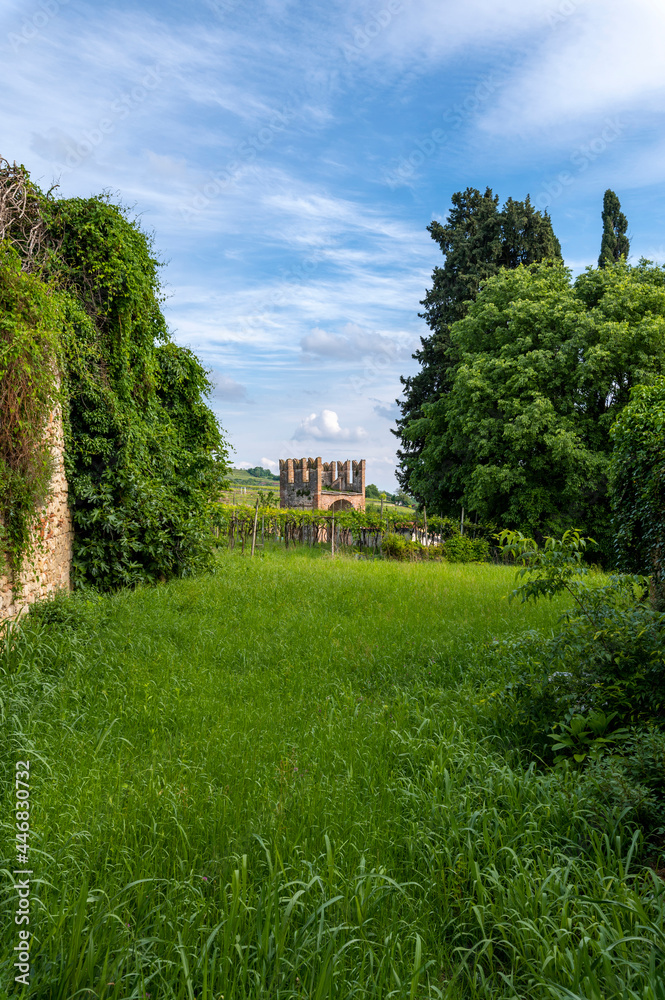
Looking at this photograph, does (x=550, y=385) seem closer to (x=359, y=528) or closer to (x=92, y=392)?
(x=359, y=528)

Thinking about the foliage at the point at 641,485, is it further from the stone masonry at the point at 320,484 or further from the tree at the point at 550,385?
the stone masonry at the point at 320,484

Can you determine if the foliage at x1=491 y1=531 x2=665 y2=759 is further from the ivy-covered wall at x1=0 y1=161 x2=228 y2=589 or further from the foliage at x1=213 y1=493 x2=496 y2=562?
the foliage at x1=213 y1=493 x2=496 y2=562

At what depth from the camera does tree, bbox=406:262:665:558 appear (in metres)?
17.6

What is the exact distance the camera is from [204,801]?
336 centimetres

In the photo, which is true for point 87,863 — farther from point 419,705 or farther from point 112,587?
point 112,587

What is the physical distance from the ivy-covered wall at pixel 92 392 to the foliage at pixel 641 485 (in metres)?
6.90

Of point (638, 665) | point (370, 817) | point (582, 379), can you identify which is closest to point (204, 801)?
point (370, 817)

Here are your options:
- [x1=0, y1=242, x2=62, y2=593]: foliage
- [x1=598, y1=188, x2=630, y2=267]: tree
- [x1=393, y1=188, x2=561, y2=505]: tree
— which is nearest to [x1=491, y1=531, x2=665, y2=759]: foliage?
[x1=0, y1=242, x2=62, y2=593]: foliage

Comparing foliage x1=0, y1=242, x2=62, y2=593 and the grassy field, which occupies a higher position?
foliage x1=0, y1=242, x2=62, y2=593

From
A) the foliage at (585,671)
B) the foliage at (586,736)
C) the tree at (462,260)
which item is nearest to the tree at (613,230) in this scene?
the tree at (462,260)

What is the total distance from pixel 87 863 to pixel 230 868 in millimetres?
709

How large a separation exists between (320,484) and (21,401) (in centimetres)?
2654

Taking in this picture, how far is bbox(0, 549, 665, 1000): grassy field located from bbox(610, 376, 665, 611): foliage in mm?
2447

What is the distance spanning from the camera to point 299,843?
120 inches
